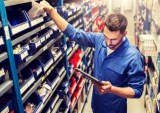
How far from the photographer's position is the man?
246 cm

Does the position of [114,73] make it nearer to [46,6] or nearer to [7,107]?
[46,6]

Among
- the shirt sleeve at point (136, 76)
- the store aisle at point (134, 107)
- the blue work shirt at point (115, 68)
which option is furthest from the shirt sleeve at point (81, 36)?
the store aisle at point (134, 107)

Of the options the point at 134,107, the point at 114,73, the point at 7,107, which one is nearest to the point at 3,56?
the point at 7,107

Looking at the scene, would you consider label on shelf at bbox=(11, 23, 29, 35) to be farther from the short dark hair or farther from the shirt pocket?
the shirt pocket

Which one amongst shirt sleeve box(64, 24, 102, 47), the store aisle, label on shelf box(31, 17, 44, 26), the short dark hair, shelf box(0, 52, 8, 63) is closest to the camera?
shelf box(0, 52, 8, 63)

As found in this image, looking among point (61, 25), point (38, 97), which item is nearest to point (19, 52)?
point (38, 97)

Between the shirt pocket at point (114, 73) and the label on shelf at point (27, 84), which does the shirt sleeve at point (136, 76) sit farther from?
the label on shelf at point (27, 84)

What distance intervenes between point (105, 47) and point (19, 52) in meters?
1.13

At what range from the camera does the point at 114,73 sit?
2.66 meters

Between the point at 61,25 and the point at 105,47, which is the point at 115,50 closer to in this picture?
the point at 105,47

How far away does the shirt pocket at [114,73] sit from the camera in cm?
262

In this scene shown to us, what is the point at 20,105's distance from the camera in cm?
198

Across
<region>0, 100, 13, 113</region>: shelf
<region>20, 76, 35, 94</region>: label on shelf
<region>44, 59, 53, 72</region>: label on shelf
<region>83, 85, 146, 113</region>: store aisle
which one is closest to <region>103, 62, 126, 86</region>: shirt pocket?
<region>44, 59, 53, 72</region>: label on shelf

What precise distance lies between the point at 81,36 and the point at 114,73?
24.5 inches
